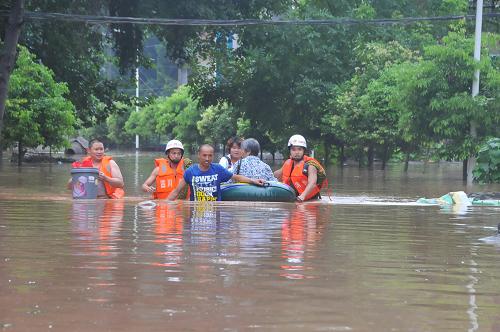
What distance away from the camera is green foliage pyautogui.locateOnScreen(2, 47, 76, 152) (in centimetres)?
3809

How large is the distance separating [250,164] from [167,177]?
132cm

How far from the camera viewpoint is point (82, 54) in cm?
4138

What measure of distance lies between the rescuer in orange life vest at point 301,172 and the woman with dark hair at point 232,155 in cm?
83

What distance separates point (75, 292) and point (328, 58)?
4293cm

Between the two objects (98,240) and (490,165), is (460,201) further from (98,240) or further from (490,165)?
(490,165)

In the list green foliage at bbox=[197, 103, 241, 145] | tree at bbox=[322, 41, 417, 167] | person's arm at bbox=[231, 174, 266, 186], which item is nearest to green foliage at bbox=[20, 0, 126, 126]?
tree at bbox=[322, 41, 417, 167]

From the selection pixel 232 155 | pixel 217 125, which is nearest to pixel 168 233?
pixel 232 155

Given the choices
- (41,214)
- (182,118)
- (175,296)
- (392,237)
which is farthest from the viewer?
(182,118)

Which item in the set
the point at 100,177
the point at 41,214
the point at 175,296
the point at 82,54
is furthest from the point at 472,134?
the point at 175,296

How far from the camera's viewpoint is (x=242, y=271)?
8.92 metres

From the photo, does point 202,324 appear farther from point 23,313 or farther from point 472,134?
point 472,134

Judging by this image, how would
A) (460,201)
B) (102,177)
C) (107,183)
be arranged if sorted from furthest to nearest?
(460,201) < (107,183) < (102,177)

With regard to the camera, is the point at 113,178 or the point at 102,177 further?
the point at 113,178

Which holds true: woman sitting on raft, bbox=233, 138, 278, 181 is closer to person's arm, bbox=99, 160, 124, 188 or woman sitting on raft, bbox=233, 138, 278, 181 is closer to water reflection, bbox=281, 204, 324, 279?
water reflection, bbox=281, 204, 324, 279
